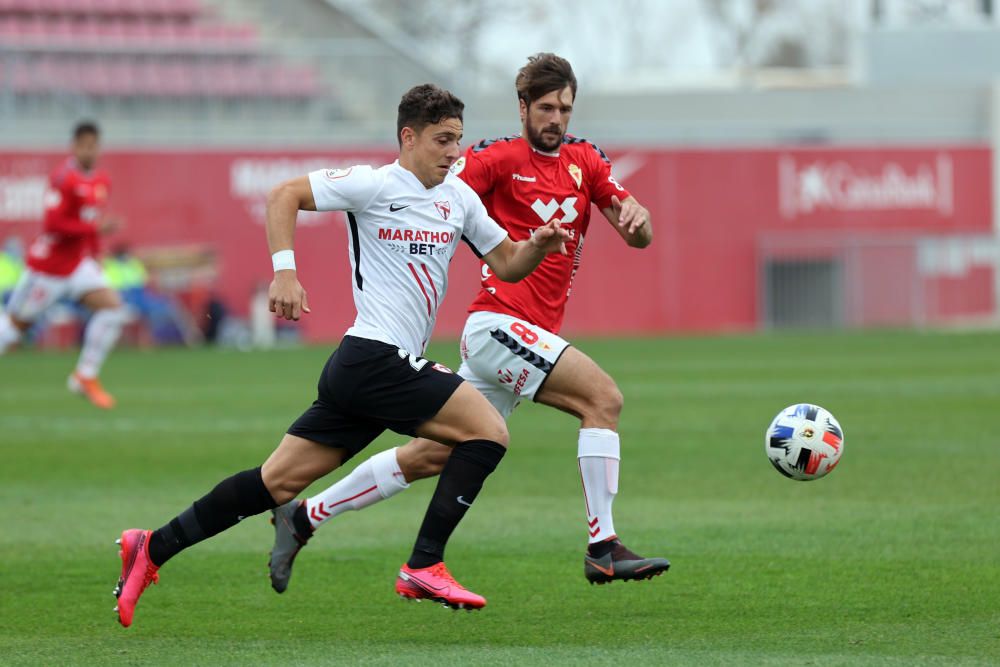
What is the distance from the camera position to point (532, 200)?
7.40 meters

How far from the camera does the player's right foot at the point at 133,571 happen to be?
6.24 m

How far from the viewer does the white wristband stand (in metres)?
6.08

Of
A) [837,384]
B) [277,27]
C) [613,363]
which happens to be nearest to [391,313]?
[837,384]

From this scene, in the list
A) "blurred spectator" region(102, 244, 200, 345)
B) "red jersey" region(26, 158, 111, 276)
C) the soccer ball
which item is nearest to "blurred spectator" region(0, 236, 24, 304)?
"blurred spectator" region(102, 244, 200, 345)

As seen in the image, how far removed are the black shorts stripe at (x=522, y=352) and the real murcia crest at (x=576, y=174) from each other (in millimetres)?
810

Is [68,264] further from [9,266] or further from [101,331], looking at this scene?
[9,266]

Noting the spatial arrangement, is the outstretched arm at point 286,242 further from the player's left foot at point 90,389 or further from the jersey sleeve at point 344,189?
the player's left foot at point 90,389

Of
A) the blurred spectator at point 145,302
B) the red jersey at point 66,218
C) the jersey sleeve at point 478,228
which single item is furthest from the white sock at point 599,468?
the blurred spectator at point 145,302

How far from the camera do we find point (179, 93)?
3125 centimetres

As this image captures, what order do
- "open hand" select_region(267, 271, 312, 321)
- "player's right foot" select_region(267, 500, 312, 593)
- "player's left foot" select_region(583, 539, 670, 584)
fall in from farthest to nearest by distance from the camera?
"player's right foot" select_region(267, 500, 312, 593) → "player's left foot" select_region(583, 539, 670, 584) → "open hand" select_region(267, 271, 312, 321)

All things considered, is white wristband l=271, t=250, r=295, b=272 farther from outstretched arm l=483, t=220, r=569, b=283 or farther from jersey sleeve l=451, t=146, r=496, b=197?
jersey sleeve l=451, t=146, r=496, b=197

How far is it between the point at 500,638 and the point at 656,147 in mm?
27671

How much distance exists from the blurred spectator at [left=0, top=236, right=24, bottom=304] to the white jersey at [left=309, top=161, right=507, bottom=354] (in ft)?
72.3

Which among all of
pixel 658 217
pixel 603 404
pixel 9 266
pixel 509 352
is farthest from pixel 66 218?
pixel 658 217
